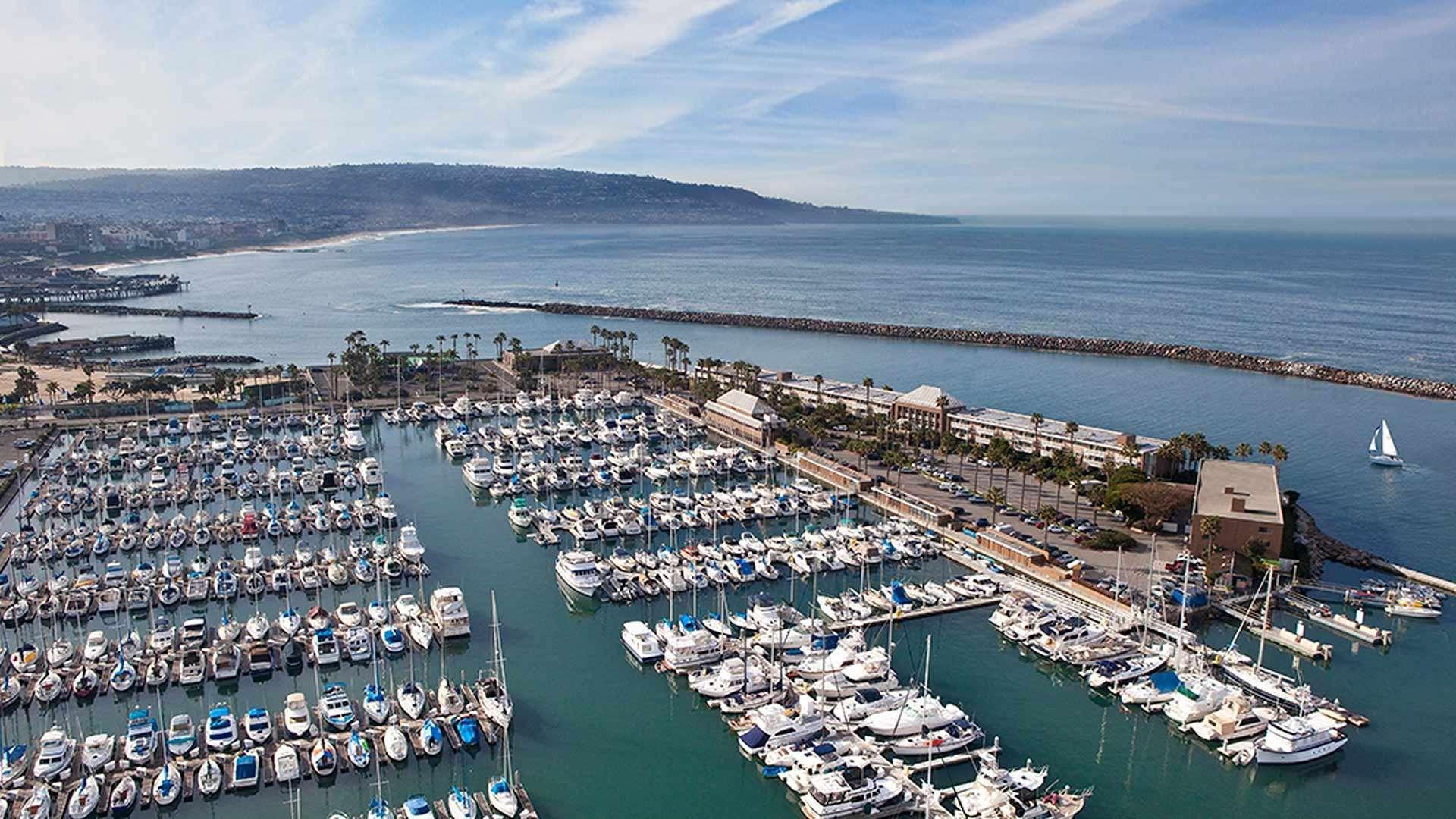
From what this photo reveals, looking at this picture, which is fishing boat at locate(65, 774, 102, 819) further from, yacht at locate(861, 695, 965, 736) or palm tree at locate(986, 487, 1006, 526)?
palm tree at locate(986, 487, 1006, 526)

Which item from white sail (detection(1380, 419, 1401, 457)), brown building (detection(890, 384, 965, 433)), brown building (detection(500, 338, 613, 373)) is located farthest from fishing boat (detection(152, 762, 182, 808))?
white sail (detection(1380, 419, 1401, 457))

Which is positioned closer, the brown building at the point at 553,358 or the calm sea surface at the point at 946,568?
the calm sea surface at the point at 946,568

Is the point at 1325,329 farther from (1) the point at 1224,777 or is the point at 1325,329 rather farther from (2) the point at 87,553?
(2) the point at 87,553

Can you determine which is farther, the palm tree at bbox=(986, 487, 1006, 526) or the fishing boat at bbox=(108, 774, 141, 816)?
the palm tree at bbox=(986, 487, 1006, 526)

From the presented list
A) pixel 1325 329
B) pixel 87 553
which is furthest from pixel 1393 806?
pixel 1325 329

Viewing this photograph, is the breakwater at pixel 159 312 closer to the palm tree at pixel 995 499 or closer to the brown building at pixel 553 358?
the brown building at pixel 553 358

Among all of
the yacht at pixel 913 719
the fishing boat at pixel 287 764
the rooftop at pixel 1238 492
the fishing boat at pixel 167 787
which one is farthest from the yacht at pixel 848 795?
the rooftop at pixel 1238 492

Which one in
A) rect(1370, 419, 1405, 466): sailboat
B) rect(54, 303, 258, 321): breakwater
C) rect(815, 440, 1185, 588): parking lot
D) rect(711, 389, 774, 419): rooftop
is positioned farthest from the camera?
rect(54, 303, 258, 321): breakwater
